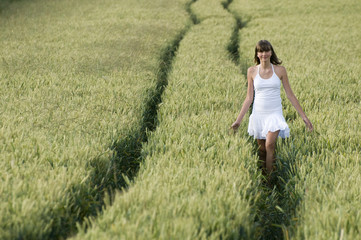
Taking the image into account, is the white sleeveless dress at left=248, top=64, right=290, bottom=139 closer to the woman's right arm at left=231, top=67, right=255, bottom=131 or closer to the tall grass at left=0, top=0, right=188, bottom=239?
the woman's right arm at left=231, top=67, right=255, bottom=131

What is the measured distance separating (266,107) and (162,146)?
1163 mm

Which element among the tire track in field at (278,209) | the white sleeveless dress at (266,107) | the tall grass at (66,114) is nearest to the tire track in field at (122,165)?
the tall grass at (66,114)

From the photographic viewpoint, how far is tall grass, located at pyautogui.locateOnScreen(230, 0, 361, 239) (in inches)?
93.7

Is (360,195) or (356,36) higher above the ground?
(360,195)

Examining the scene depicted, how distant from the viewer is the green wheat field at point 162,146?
7.48 ft

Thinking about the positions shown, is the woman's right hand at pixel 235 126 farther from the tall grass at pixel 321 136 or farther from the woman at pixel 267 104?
the tall grass at pixel 321 136

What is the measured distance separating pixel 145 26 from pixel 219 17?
13.9ft

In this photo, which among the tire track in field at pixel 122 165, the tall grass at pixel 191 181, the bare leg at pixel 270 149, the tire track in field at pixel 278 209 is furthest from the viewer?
the bare leg at pixel 270 149

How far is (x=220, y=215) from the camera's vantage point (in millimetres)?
2279

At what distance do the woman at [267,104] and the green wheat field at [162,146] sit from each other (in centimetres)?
15

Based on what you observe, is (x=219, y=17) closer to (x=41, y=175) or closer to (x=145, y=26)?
(x=145, y=26)

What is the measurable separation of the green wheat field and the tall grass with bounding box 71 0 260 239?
0.5 inches

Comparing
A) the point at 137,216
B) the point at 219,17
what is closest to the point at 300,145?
the point at 137,216

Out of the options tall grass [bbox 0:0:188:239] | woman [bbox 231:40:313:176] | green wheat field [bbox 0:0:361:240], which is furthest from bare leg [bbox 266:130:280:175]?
tall grass [bbox 0:0:188:239]
